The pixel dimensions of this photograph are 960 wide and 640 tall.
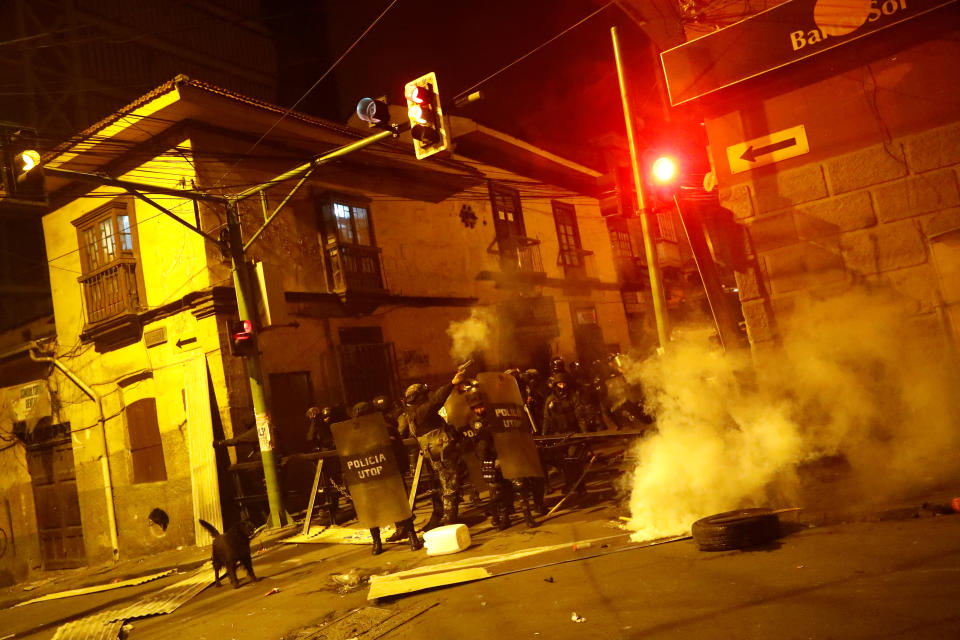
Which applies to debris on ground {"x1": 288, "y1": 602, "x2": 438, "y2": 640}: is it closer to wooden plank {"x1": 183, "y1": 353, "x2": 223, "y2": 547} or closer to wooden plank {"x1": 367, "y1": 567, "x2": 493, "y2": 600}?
wooden plank {"x1": 367, "y1": 567, "x2": 493, "y2": 600}

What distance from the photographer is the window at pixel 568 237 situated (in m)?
23.8

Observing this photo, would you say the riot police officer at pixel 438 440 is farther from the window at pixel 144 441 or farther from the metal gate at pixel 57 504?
the metal gate at pixel 57 504

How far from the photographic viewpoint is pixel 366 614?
555 cm

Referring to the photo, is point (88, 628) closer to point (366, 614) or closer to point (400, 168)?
point (366, 614)

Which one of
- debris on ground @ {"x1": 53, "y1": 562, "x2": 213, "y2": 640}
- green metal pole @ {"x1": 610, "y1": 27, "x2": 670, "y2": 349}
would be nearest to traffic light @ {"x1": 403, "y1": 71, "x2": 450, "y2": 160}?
green metal pole @ {"x1": 610, "y1": 27, "x2": 670, "y2": 349}

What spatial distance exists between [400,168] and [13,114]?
9.97 metres

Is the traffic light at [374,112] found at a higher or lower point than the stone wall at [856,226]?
higher

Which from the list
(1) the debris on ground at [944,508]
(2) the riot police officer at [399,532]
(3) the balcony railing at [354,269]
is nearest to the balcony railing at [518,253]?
(3) the balcony railing at [354,269]

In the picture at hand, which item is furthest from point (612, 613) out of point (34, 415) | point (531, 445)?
point (34, 415)

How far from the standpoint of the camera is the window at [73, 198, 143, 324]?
13953mm

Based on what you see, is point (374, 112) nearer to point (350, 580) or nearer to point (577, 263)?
point (350, 580)

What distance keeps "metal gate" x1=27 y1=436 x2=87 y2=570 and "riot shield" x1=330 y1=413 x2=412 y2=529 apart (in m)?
11.7

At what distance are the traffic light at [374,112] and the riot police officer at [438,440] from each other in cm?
376

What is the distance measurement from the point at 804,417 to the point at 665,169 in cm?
376
